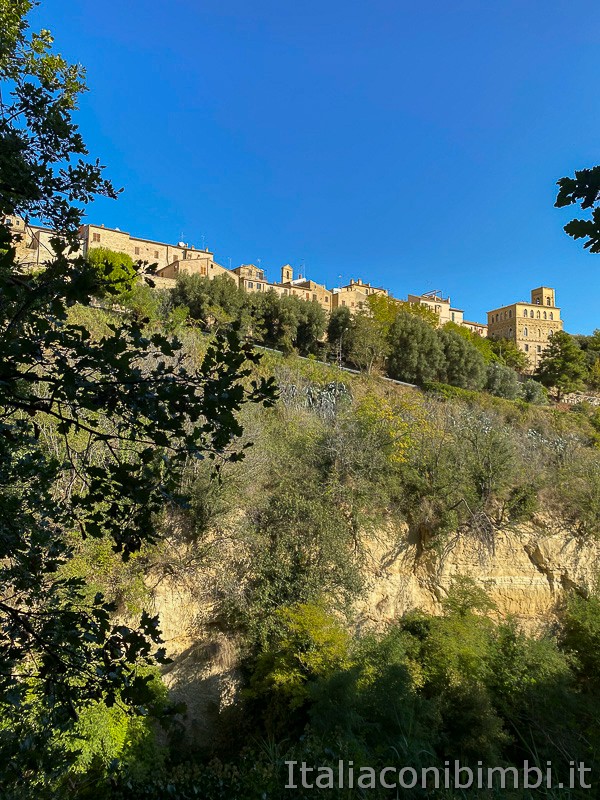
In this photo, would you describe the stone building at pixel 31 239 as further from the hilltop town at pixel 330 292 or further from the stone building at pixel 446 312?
the stone building at pixel 446 312

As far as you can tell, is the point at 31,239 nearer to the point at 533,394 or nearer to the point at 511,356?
the point at 533,394

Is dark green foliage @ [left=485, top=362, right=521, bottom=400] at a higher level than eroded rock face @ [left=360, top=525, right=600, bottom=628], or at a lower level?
higher

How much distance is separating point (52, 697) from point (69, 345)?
1.51 m

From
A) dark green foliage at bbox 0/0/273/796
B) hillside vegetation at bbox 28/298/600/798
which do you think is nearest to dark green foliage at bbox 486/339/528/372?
hillside vegetation at bbox 28/298/600/798

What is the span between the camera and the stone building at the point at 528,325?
60875 millimetres

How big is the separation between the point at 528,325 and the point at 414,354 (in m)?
41.7

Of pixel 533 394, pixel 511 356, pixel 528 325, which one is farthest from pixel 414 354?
pixel 528 325

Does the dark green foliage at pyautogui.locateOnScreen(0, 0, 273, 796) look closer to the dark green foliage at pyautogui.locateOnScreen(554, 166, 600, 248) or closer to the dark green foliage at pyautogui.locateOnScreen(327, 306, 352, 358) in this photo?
the dark green foliage at pyautogui.locateOnScreen(554, 166, 600, 248)

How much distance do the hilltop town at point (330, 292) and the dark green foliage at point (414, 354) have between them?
651cm

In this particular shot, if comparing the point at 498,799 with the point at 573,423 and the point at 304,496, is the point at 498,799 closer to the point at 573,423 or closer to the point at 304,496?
the point at 304,496

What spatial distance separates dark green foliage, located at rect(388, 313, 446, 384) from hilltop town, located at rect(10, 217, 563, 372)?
6514 millimetres

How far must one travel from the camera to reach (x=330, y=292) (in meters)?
57.2

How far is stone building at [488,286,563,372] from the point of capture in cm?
6088

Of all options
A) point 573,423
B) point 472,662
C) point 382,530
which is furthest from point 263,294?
point 472,662
